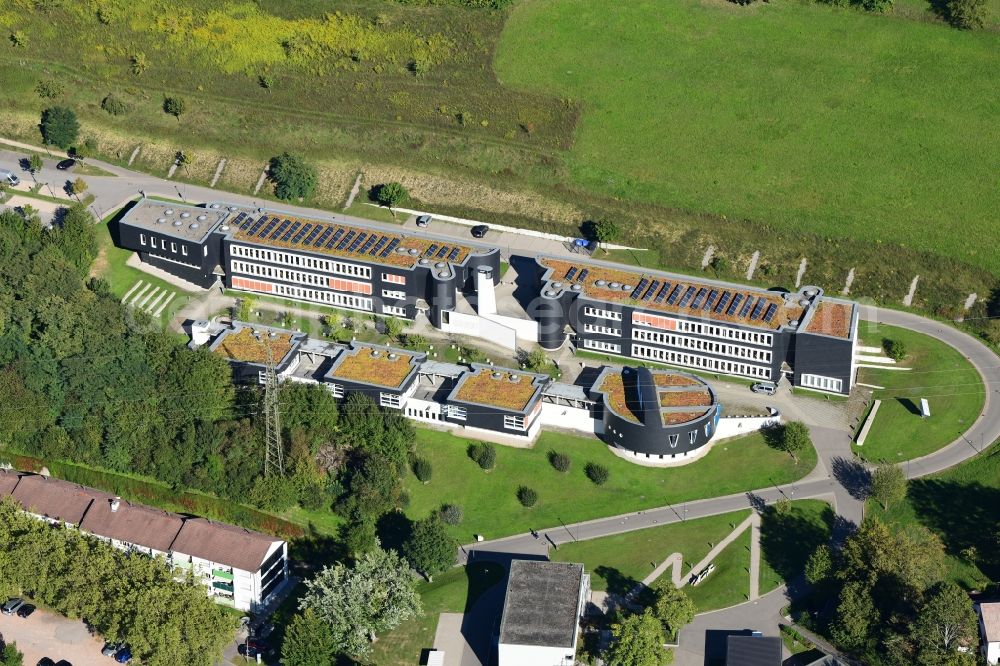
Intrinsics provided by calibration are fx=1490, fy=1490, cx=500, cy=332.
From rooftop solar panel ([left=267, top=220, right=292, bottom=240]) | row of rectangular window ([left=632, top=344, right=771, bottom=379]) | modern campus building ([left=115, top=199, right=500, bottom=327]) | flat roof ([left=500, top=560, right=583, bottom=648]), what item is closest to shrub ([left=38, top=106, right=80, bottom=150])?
modern campus building ([left=115, top=199, right=500, bottom=327])

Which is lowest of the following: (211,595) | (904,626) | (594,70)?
(211,595)

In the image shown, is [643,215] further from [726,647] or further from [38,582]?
[38,582]

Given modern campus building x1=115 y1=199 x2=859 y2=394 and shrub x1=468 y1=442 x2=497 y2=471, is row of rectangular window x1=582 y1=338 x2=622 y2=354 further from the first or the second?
shrub x1=468 y1=442 x2=497 y2=471

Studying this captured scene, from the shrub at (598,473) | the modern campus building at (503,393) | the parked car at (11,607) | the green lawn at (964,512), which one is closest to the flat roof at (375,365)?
the modern campus building at (503,393)

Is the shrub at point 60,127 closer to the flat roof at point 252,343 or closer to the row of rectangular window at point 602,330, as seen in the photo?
the flat roof at point 252,343

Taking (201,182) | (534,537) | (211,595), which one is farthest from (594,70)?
(211,595)

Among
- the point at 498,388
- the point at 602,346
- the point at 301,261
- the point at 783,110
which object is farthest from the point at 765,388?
the point at 301,261
